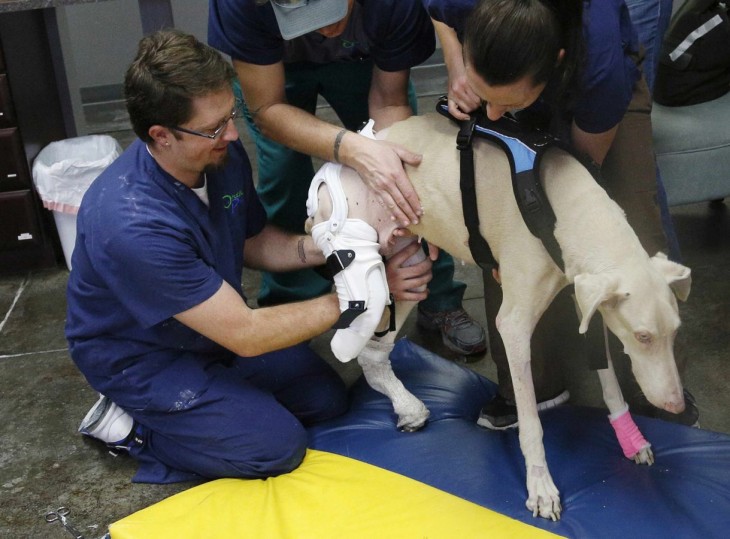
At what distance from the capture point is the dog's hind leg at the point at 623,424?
96.8 inches

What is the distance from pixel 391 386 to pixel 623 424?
75cm

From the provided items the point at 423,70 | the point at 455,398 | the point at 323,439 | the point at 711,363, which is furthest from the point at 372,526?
the point at 423,70

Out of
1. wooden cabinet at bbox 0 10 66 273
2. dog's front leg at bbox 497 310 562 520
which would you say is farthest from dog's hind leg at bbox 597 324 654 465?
wooden cabinet at bbox 0 10 66 273

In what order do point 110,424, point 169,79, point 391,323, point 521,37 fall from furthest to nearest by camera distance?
point 110,424 < point 391,323 < point 169,79 < point 521,37

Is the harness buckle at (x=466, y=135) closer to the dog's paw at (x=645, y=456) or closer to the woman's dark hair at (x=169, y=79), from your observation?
the woman's dark hair at (x=169, y=79)

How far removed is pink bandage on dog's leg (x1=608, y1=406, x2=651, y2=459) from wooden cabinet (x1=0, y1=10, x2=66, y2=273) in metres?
2.95

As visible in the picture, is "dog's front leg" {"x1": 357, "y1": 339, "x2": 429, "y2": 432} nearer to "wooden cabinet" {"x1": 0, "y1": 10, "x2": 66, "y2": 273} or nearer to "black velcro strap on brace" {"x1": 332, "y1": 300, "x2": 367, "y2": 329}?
"black velcro strap on brace" {"x1": 332, "y1": 300, "x2": 367, "y2": 329}

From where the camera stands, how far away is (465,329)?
3.38m

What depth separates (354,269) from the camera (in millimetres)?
2492

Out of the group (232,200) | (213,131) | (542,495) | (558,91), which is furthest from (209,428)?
(558,91)

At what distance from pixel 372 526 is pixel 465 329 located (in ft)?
3.91

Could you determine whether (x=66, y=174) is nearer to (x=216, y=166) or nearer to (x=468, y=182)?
(x=216, y=166)

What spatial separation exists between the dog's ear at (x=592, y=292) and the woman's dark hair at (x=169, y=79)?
1082 millimetres

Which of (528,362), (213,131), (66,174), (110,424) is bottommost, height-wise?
(110,424)
